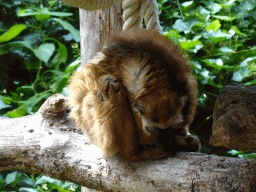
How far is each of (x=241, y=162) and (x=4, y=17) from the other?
400cm

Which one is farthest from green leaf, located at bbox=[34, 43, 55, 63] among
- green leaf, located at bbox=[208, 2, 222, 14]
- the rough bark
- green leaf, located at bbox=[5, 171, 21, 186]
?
green leaf, located at bbox=[208, 2, 222, 14]

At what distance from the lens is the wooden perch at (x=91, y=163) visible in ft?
3.83

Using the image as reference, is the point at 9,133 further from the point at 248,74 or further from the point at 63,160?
the point at 248,74

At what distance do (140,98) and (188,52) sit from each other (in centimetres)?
170

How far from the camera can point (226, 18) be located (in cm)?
303

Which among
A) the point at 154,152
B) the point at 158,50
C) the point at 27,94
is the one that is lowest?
the point at 27,94

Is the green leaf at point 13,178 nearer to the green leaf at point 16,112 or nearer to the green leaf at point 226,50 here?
the green leaf at point 16,112

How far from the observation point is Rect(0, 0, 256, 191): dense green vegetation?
282cm

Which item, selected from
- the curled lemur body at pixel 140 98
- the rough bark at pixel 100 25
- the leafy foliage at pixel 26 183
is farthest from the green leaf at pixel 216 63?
the leafy foliage at pixel 26 183

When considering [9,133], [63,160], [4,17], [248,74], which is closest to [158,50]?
[63,160]

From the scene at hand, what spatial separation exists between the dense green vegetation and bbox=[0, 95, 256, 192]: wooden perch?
1.04m

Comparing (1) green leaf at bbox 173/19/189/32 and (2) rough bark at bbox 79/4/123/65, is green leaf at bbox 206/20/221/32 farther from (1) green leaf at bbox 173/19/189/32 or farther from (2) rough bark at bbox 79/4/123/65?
(2) rough bark at bbox 79/4/123/65

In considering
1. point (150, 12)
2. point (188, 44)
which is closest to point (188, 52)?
point (188, 44)

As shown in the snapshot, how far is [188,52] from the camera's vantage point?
292cm
